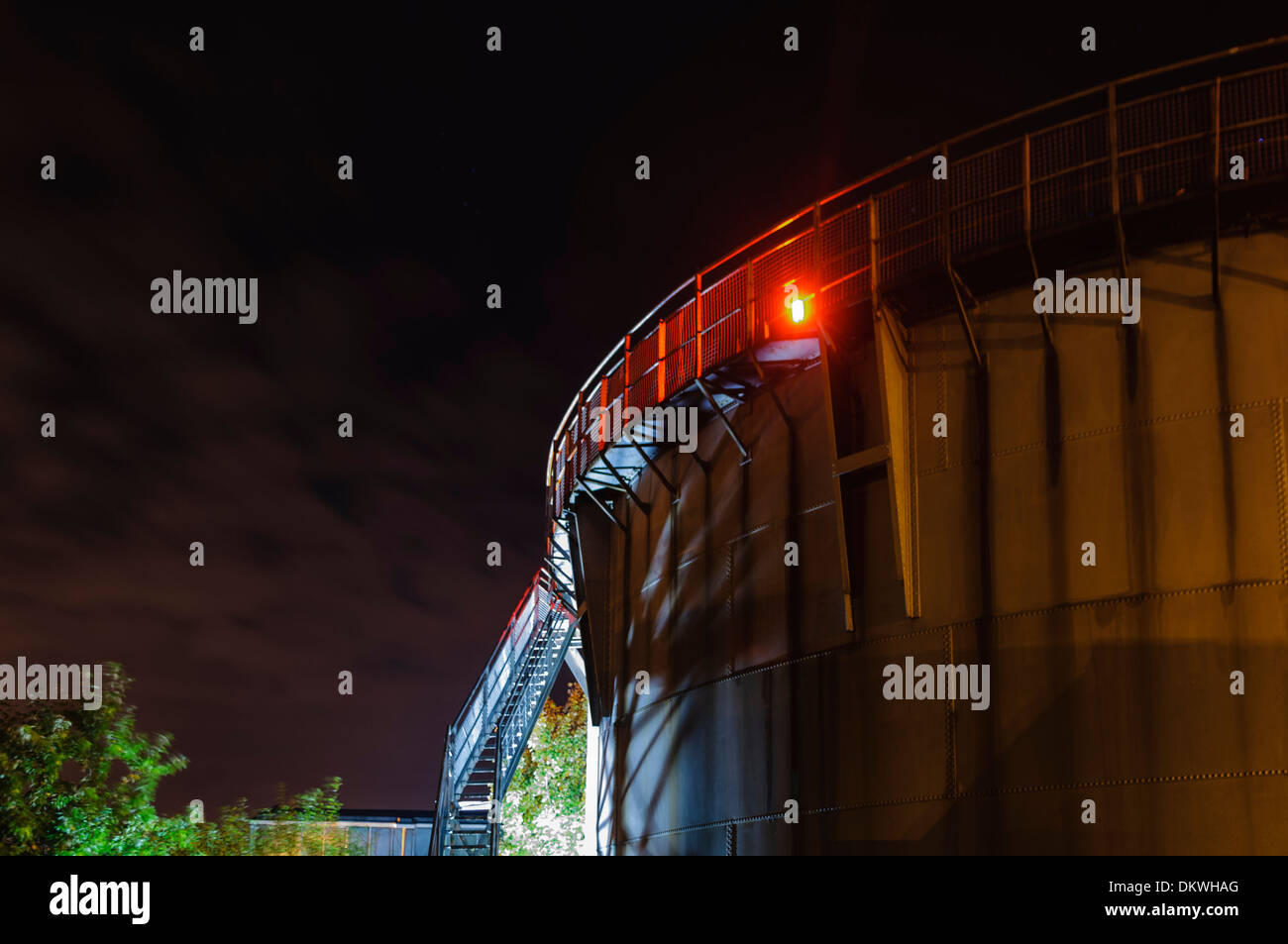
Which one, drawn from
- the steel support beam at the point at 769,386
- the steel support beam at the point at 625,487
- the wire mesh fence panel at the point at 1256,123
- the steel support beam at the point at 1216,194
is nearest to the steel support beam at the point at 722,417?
the steel support beam at the point at 769,386

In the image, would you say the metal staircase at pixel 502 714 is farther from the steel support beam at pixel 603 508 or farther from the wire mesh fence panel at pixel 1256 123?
the wire mesh fence panel at pixel 1256 123

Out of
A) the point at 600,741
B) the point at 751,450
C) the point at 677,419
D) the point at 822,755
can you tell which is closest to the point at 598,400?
the point at 677,419

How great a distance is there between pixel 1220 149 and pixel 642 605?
13032 millimetres

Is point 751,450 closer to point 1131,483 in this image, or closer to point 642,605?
point 642,605

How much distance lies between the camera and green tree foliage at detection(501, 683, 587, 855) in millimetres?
56188

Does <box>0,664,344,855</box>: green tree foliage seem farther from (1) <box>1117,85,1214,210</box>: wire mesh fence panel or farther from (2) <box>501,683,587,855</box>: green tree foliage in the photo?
(2) <box>501,683,587,855</box>: green tree foliage

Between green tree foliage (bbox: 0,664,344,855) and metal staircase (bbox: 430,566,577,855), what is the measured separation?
18.4 feet

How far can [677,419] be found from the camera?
22.5m

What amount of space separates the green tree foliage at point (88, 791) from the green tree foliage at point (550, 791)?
1196 inches

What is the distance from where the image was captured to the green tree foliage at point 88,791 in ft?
75.1

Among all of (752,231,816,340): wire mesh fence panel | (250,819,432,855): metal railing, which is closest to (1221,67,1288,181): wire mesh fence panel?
(752,231,816,340): wire mesh fence panel

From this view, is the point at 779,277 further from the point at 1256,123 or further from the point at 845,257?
the point at 1256,123

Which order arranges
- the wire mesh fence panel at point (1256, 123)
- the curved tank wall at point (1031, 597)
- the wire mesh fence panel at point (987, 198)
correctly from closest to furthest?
1. the curved tank wall at point (1031, 597)
2. the wire mesh fence panel at point (1256, 123)
3. the wire mesh fence panel at point (987, 198)

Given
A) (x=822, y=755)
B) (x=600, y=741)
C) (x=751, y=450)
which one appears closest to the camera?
(x=822, y=755)
